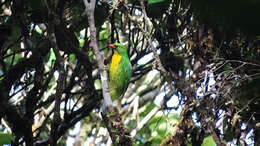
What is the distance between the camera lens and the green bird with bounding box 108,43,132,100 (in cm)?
386

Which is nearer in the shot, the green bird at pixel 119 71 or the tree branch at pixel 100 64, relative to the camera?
the tree branch at pixel 100 64

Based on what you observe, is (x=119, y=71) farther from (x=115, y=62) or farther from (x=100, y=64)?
(x=100, y=64)

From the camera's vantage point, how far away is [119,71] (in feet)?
13.3

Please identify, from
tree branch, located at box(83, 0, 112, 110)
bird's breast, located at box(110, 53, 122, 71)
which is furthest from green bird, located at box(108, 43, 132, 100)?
tree branch, located at box(83, 0, 112, 110)

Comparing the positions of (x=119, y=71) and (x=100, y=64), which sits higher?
(x=100, y=64)

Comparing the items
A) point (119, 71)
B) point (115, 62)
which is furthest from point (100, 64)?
point (115, 62)

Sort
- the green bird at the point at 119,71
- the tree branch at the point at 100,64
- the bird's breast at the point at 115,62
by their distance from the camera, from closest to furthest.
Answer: the tree branch at the point at 100,64
the green bird at the point at 119,71
the bird's breast at the point at 115,62

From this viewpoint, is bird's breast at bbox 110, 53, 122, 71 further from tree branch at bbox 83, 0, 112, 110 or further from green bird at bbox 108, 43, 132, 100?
tree branch at bbox 83, 0, 112, 110

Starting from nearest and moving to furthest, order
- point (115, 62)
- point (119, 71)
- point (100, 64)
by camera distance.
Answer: point (100, 64) → point (119, 71) → point (115, 62)

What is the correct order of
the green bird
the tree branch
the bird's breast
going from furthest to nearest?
the bird's breast → the green bird → the tree branch

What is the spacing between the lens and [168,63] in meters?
3.22

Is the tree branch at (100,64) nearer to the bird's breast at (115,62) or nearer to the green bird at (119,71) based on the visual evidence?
the green bird at (119,71)

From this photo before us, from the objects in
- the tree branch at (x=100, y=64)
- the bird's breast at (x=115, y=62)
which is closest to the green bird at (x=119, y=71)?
the bird's breast at (x=115, y=62)

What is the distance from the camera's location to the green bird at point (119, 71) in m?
3.86
